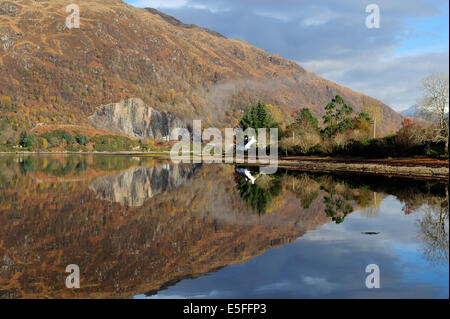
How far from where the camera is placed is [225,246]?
11594 mm

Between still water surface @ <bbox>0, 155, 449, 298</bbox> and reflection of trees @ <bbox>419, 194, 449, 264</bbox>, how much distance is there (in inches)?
1.5

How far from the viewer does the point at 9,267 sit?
9383mm

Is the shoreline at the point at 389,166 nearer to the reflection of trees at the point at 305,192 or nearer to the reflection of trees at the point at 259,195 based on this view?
the reflection of trees at the point at 305,192

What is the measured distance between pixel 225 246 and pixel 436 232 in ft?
23.6

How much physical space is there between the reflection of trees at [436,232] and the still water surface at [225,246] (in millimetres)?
37

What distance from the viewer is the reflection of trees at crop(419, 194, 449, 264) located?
10344 millimetres

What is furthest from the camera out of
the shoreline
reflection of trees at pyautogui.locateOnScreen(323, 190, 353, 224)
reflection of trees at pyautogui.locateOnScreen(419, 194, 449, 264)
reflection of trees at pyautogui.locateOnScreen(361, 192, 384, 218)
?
the shoreline

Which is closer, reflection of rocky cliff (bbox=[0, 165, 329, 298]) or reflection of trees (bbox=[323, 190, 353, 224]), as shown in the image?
reflection of rocky cliff (bbox=[0, 165, 329, 298])
